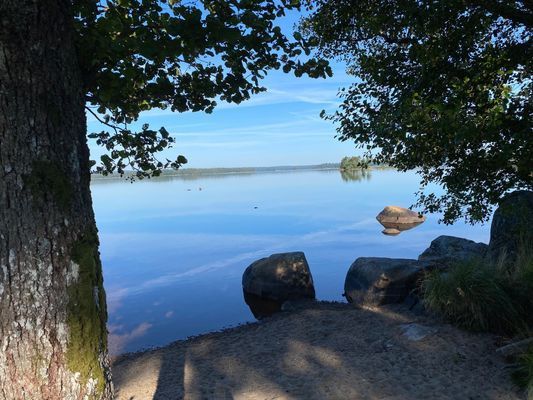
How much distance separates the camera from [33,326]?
93.1 inches

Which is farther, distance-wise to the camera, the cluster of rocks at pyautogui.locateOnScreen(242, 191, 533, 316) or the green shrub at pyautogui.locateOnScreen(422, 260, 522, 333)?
the cluster of rocks at pyautogui.locateOnScreen(242, 191, 533, 316)

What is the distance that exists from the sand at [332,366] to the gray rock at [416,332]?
7 cm

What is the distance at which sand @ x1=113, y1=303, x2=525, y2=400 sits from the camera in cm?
566

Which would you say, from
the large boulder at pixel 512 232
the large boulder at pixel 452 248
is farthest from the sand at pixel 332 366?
the large boulder at pixel 452 248

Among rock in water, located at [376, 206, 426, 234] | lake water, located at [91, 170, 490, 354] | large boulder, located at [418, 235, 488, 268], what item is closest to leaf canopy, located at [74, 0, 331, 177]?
lake water, located at [91, 170, 490, 354]

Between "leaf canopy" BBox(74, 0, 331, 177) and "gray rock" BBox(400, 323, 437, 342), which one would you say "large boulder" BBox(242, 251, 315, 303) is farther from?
"leaf canopy" BBox(74, 0, 331, 177)

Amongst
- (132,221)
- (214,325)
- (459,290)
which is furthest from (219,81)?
(132,221)

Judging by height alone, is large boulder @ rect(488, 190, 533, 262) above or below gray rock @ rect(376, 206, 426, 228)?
above

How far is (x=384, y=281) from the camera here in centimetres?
1027

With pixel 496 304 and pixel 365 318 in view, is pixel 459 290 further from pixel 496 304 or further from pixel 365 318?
pixel 365 318

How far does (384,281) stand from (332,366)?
4.20m

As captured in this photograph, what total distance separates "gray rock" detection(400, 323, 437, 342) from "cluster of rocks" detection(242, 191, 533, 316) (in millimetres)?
2314

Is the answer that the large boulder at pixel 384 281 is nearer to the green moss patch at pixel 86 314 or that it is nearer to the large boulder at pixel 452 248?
the large boulder at pixel 452 248

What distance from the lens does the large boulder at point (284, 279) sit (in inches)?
506
